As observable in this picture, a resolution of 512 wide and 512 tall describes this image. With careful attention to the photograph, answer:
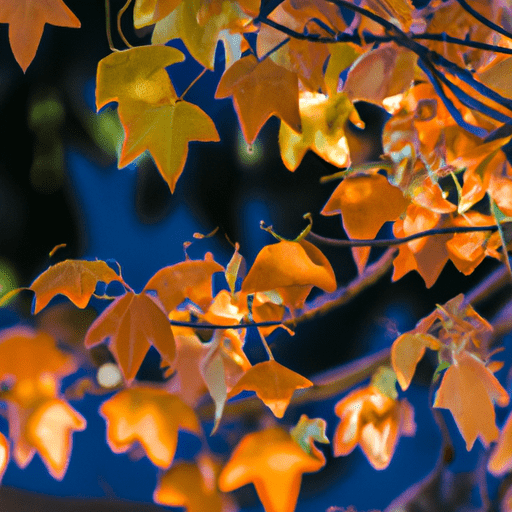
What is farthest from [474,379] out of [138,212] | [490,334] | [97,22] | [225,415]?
[97,22]

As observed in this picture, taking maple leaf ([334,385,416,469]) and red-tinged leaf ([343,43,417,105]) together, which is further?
maple leaf ([334,385,416,469])

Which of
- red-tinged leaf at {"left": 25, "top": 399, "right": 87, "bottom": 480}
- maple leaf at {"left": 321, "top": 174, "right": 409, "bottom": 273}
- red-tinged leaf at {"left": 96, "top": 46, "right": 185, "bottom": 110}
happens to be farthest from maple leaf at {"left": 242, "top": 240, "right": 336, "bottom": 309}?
red-tinged leaf at {"left": 25, "top": 399, "right": 87, "bottom": 480}

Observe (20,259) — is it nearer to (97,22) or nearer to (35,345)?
(35,345)

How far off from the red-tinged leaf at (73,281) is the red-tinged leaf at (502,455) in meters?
0.49

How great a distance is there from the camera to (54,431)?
478mm

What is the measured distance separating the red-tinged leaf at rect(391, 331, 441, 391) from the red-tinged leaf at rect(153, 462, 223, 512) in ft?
0.84

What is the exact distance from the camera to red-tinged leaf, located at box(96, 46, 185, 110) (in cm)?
34

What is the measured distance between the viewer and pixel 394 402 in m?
0.51

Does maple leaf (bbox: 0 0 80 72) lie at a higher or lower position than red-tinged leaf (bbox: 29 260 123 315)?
higher

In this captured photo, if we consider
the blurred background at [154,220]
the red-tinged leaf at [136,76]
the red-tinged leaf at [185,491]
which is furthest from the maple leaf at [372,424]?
the red-tinged leaf at [136,76]

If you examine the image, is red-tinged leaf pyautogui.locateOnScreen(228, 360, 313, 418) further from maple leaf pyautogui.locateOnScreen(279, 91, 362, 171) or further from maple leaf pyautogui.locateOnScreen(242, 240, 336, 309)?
maple leaf pyautogui.locateOnScreen(279, 91, 362, 171)

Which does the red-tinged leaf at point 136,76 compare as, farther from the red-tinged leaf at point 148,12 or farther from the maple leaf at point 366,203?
the maple leaf at point 366,203

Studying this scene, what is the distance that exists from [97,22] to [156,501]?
0.54 meters

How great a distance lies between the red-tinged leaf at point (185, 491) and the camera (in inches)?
19.1
